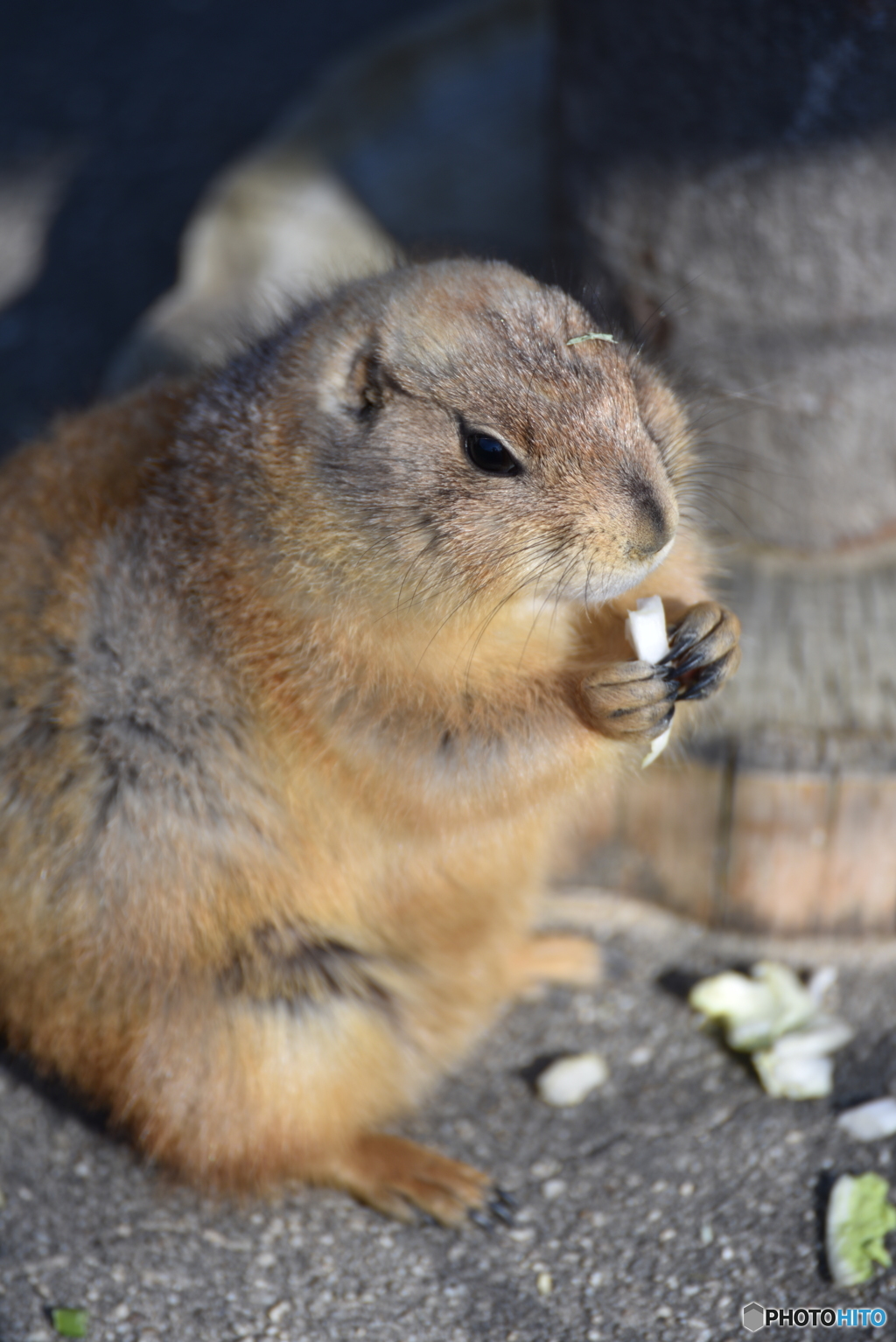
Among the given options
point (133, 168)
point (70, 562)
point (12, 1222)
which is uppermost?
point (70, 562)

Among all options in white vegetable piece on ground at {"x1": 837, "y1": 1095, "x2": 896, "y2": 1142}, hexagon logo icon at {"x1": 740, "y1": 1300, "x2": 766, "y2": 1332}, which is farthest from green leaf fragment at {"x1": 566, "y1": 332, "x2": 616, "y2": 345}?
hexagon logo icon at {"x1": 740, "y1": 1300, "x2": 766, "y2": 1332}

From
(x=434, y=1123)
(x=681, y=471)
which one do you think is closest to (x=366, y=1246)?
(x=434, y=1123)

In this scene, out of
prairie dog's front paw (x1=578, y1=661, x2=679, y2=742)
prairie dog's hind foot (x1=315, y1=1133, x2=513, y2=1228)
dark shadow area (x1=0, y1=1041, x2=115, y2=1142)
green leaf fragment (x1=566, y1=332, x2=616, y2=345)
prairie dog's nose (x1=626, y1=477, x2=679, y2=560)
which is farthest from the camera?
dark shadow area (x1=0, y1=1041, x2=115, y2=1142)

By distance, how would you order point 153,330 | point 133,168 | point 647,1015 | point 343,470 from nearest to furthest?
point 343,470 → point 647,1015 → point 153,330 → point 133,168

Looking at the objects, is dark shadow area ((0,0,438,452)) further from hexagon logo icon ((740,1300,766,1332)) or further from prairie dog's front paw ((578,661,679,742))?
hexagon logo icon ((740,1300,766,1332))

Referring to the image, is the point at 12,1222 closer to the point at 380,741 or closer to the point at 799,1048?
the point at 380,741

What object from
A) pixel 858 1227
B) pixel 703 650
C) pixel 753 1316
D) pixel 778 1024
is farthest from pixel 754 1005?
pixel 703 650

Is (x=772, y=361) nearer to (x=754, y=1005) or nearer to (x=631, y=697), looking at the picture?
(x=631, y=697)
